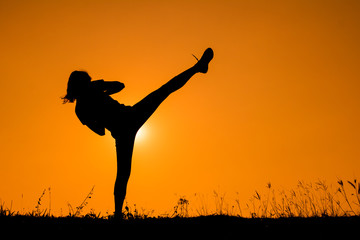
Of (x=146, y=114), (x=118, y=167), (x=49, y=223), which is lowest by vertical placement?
(x=49, y=223)

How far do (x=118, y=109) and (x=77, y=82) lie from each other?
2.59 feet

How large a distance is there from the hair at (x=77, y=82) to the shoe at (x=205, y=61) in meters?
1.64

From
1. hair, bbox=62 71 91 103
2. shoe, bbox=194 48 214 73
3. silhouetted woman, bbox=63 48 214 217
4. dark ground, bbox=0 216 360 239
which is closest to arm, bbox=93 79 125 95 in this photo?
silhouetted woman, bbox=63 48 214 217

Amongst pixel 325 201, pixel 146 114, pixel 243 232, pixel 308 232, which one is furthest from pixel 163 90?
pixel 325 201

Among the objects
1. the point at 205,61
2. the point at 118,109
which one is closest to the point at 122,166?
the point at 118,109

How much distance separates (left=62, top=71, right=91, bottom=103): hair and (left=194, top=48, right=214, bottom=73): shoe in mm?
1645

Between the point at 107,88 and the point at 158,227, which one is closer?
the point at 158,227

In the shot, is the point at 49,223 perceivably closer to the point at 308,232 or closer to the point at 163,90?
the point at 163,90

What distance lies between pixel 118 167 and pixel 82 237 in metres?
1.25

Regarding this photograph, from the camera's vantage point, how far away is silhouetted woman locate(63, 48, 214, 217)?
13.4 feet

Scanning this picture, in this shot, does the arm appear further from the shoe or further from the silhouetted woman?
the shoe

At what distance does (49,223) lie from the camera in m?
3.47

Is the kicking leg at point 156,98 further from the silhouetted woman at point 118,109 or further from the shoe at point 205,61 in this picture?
the shoe at point 205,61

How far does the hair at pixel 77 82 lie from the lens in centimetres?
458
